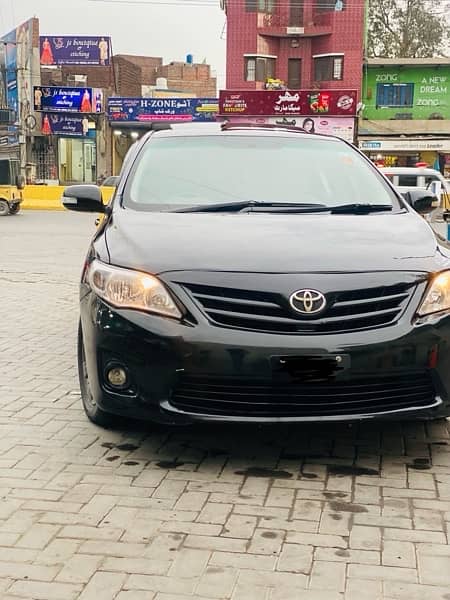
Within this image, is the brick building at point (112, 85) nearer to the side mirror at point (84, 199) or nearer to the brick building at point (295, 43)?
the brick building at point (295, 43)

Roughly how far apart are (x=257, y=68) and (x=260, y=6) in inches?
148

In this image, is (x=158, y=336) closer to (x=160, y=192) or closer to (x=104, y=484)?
(x=104, y=484)

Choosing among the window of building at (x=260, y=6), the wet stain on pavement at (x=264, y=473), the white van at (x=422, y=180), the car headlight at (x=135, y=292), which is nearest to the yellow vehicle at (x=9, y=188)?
the white van at (x=422, y=180)

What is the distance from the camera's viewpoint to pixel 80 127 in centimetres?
4369

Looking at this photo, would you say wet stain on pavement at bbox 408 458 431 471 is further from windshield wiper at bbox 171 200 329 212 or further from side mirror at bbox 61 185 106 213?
side mirror at bbox 61 185 106 213

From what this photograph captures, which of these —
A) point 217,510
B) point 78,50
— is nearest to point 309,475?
point 217,510

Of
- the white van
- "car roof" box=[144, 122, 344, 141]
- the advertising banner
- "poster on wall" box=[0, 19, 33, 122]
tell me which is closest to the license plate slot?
"car roof" box=[144, 122, 344, 141]

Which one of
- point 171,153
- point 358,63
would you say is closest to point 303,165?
point 171,153

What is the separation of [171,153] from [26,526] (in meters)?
2.69

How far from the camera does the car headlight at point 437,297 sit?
349 cm

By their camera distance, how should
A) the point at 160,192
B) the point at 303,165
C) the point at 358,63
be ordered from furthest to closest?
the point at 358,63, the point at 303,165, the point at 160,192

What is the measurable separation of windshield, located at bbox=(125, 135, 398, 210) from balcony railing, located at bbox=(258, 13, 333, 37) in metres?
41.7

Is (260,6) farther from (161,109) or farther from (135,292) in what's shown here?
(135,292)

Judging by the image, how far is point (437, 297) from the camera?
11.6 feet
